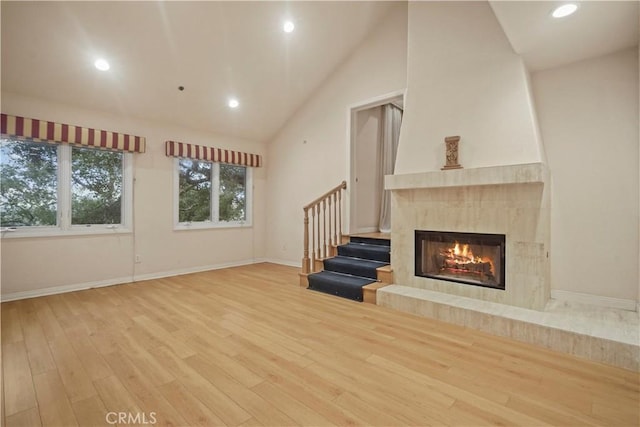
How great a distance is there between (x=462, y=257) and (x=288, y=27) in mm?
3795

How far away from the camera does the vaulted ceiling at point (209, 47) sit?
2.76m

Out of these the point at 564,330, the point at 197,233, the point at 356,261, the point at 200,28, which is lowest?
the point at 564,330

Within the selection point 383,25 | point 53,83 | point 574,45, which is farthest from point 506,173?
point 53,83

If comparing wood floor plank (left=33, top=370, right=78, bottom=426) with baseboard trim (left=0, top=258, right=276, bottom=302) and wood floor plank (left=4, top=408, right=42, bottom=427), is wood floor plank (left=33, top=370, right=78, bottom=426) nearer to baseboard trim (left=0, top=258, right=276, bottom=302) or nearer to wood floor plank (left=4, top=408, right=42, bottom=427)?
wood floor plank (left=4, top=408, right=42, bottom=427)

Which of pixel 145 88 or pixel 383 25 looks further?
pixel 383 25

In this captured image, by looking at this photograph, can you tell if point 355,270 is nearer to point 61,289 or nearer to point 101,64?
point 61,289

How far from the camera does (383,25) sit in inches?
190

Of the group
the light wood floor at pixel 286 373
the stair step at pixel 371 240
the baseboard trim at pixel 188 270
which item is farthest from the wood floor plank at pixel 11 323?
the stair step at pixel 371 240

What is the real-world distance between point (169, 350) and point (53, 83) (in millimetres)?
3774

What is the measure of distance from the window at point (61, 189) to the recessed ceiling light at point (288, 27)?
3.06m

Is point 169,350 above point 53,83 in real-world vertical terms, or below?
Answer: below

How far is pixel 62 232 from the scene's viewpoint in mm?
4227

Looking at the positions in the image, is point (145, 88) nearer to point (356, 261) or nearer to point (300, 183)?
point (300, 183)

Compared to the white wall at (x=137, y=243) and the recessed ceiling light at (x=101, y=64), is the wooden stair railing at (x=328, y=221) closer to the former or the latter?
the white wall at (x=137, y=243)
